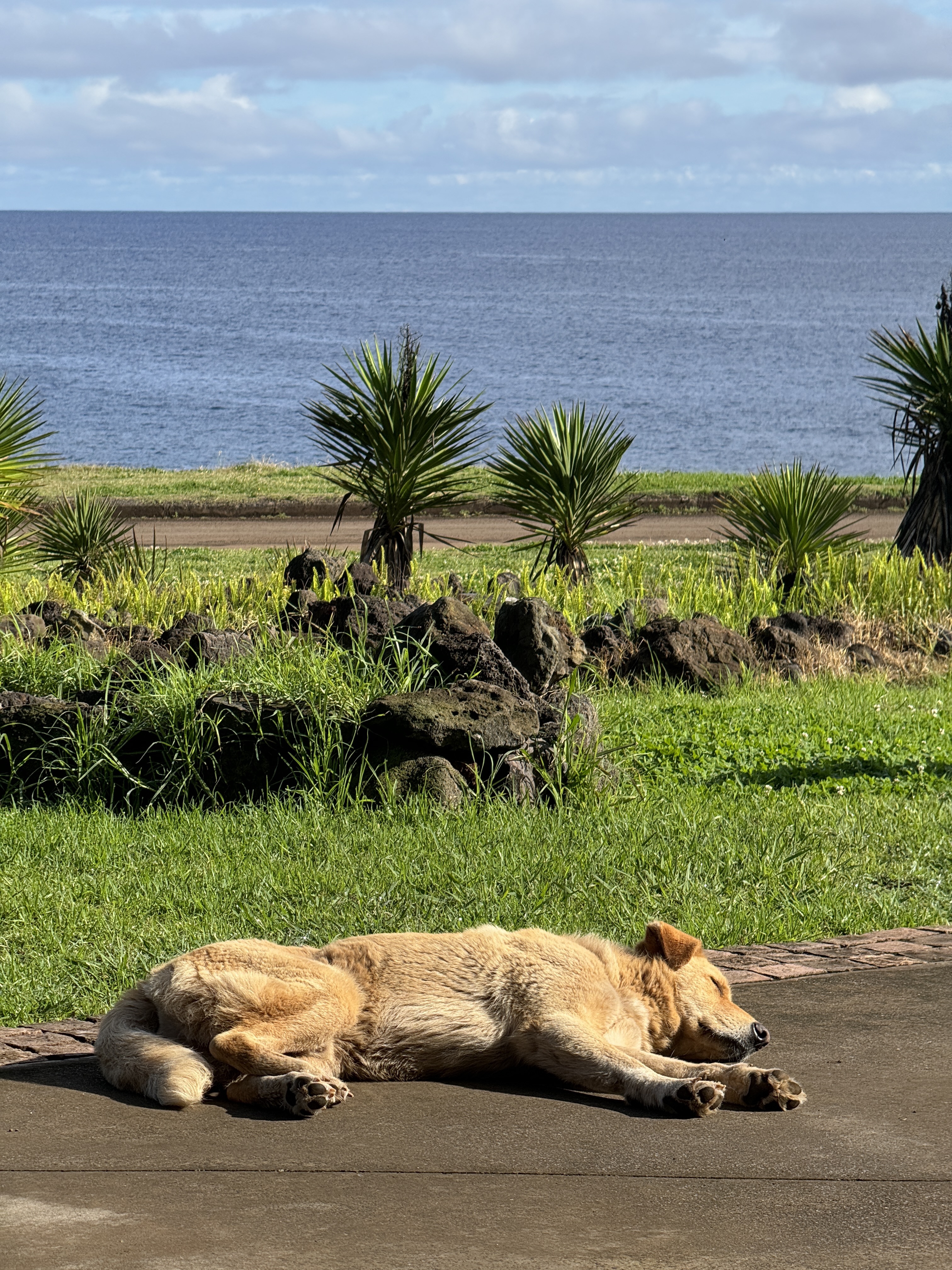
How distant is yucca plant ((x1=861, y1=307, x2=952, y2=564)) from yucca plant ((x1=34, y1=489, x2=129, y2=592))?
25.7 feet

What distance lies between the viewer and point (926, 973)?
209 inches

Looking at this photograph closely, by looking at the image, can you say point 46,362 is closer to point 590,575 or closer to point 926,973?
point 590,575

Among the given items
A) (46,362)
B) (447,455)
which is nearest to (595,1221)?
(447,455)

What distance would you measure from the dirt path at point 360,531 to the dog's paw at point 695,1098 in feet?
52.9

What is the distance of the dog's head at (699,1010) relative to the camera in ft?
13.4

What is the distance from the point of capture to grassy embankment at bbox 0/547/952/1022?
583 centimetres

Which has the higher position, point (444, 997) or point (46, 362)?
point (46, 362)

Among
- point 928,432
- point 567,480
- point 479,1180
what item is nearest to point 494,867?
point 479,1180

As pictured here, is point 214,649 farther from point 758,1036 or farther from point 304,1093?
point 758,1036

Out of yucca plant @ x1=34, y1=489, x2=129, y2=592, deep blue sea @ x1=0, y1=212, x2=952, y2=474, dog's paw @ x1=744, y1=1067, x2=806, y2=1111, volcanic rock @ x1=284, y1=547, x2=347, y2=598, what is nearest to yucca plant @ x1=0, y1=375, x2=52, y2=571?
yucca plant @ x1=34, y1=489, x2=129, y2=592

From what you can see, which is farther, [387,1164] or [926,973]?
[926,973]

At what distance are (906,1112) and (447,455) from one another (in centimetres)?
997

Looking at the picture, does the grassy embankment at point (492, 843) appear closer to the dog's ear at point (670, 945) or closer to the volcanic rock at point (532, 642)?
the volcanic rock at point (532, 642)

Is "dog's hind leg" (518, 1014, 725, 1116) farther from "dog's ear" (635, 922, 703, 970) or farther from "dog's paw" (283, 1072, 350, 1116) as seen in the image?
"dog's paw" (283, 1072, 350, 1116)
